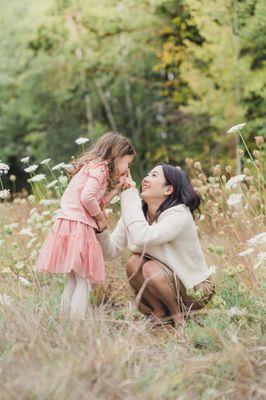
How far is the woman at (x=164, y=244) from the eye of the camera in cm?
390

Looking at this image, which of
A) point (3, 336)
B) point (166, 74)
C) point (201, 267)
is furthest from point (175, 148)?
point (3, 336)

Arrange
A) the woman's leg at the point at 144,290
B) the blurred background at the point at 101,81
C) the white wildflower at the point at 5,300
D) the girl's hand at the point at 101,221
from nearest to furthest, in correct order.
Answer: the white wildflower at the point at 5,300 < the girl's hand at the point at 101,221 < the woman's leg at the point at 144,290 < the blurred background at the point at 101,81

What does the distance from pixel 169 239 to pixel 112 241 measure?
463 mm

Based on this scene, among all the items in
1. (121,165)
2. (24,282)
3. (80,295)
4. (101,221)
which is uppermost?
(121,165)

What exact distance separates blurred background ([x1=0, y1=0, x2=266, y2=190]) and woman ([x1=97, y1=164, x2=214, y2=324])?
7.76 metres

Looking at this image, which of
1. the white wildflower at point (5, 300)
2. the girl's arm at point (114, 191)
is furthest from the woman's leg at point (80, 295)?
the girl's arm at point (114, 191)

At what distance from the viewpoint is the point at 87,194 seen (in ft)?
12.2

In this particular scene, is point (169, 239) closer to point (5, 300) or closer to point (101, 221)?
point (101, 221)

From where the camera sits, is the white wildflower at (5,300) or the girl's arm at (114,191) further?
the girl's arm at (114,191)

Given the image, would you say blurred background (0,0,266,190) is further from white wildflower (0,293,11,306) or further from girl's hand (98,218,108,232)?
white wildflower (0,293,11,306)

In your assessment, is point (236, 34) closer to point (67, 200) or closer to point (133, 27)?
point (133, 27)

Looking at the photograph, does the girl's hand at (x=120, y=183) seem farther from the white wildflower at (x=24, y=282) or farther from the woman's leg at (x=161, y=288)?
the white wildflower at (x=24, y=282)

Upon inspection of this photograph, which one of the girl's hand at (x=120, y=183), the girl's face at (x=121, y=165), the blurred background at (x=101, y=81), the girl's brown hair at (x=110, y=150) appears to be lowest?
the blurred background at (x=101, y=81)

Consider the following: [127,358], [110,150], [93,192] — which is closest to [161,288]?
[93,192]
